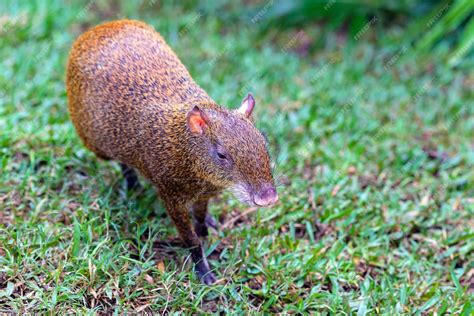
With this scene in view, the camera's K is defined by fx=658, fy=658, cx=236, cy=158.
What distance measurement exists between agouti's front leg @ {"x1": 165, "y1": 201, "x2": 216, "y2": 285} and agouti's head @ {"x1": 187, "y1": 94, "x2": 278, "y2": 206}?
0.33 metres

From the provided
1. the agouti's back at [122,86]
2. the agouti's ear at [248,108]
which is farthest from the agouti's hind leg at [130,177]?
the agouti's ear at [248,108]

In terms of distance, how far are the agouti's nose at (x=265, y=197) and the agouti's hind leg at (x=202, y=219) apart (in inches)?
28.3

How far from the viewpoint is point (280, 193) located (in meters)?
4.89

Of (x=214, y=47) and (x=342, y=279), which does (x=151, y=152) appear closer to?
(x=342, y=279)

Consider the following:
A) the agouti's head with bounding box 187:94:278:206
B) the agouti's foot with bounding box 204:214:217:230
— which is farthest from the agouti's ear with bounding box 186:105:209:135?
the agouti's foot with bounding box 204:214:217:230

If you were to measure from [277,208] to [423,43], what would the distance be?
3323 mm

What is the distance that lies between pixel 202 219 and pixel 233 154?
0.92 m

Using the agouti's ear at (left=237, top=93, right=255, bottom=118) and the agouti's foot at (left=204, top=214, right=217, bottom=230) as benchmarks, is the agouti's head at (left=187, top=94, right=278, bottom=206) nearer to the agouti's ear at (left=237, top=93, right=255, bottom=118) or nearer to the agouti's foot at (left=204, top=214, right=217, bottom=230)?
the agouti's ear at (left=237, top=93, right=255, bottom=118)

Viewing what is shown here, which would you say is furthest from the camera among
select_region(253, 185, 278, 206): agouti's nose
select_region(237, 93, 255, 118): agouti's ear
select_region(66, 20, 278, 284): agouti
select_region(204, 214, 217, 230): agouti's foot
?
select_region(204, 214, 217, 230): agouti's foot

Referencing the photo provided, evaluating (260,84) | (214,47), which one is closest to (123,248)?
(260,84)

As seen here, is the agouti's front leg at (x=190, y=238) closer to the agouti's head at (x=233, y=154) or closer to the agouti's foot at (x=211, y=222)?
the agouti's head at (x=233, y=154)

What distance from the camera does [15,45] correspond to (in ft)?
21.5

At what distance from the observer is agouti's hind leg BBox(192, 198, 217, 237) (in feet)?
13.9

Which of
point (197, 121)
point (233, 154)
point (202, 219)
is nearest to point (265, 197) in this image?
point (233, 154)
